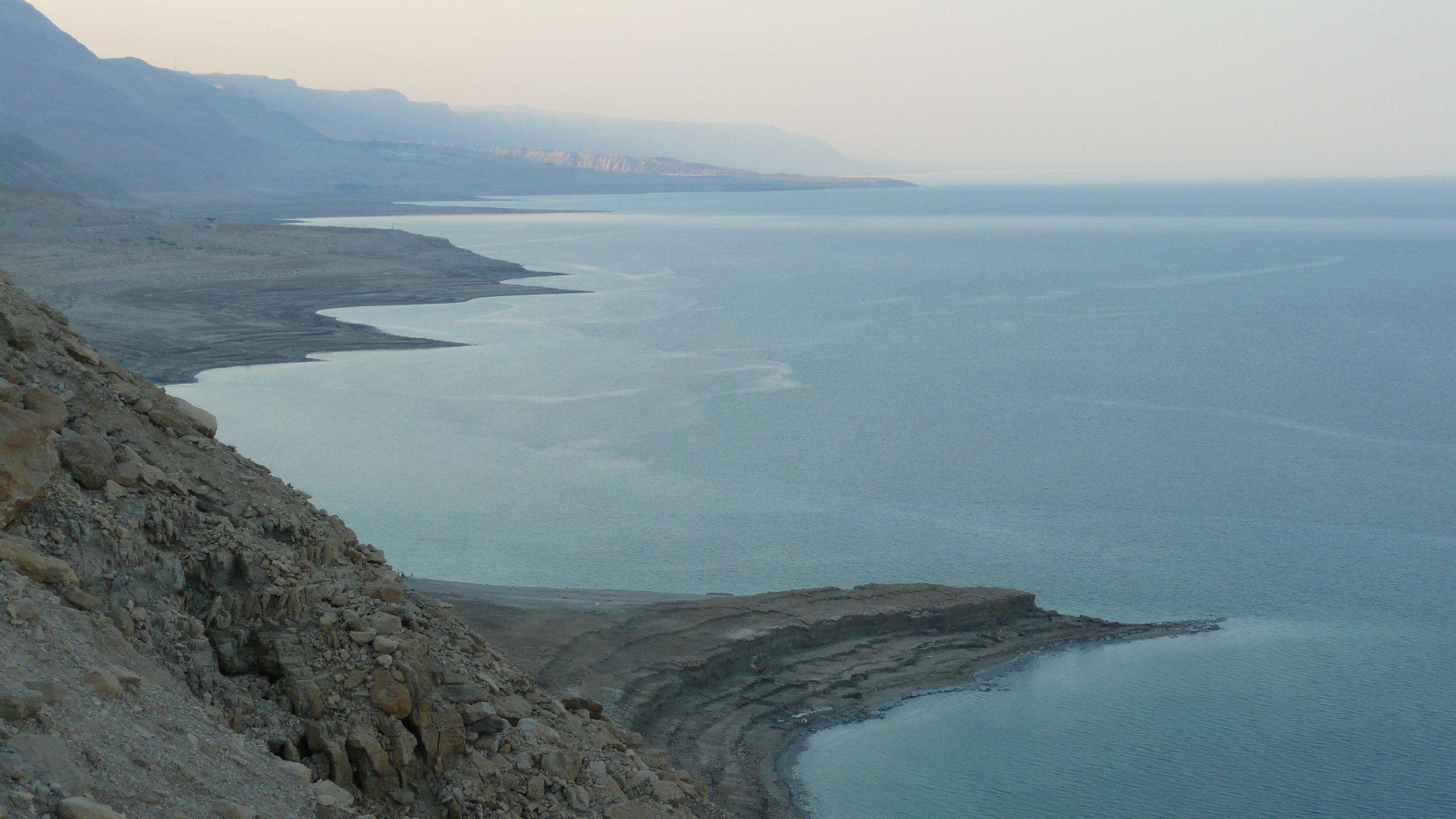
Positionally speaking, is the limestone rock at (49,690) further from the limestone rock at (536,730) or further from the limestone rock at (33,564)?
the limestone rock at (536,730)

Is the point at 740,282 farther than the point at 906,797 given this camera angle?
Yes

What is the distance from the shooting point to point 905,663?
18.1m

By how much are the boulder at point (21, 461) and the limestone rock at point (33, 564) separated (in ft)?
0.93

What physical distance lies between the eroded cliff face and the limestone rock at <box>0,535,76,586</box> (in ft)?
0.05

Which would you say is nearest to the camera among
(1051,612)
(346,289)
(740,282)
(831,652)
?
(831,652)

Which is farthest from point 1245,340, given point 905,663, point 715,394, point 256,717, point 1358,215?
point 1358,215

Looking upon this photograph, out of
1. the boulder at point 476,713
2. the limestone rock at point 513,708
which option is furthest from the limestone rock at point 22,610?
the limestone rock at point 513,708

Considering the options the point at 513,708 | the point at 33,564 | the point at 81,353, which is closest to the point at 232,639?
the point at 33,564

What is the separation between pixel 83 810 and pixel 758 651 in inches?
463

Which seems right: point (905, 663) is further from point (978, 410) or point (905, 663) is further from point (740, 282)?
point (740, 282)

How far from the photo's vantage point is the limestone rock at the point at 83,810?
6.47 meters

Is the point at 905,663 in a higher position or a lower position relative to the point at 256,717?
lower

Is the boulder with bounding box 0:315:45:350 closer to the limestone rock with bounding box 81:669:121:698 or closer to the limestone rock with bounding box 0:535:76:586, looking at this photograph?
the limestone rock with bounding box 0:535:76:586

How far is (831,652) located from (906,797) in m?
3.33
